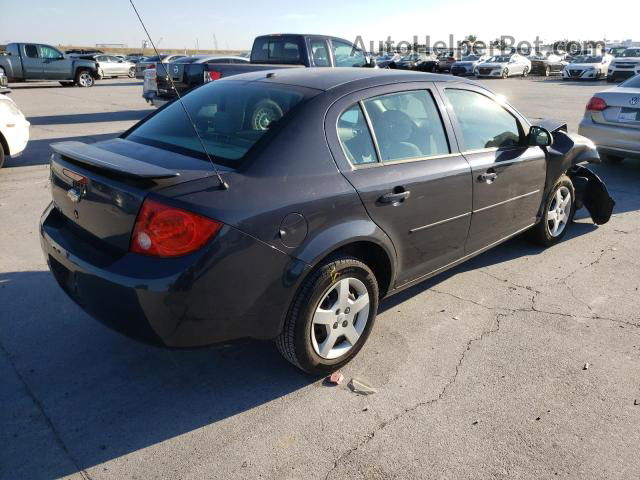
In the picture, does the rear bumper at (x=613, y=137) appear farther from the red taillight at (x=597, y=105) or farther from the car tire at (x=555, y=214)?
the car tire at (x=555, y=214)

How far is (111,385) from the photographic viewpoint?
2.89 meters

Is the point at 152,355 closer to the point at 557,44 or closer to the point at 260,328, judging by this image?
the point at 260,328

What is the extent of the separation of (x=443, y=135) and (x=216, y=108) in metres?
1.51

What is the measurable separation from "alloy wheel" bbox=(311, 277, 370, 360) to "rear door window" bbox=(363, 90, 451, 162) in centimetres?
81

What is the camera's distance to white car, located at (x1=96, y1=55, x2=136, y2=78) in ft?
106

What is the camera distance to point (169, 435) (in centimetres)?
255

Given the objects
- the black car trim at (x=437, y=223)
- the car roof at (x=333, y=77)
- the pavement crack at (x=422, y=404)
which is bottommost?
the pavement crack at (x=422, y=404)

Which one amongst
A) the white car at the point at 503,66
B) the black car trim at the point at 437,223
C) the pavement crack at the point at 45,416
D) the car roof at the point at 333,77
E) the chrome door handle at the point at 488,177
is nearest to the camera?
the pavement crack at the point at 45,416

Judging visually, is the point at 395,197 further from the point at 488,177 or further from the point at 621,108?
the point at 621,108

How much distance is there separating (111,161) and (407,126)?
1.80 meters

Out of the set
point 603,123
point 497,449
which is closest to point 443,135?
point 497,449

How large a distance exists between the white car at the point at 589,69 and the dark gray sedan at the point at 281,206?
3344 cm

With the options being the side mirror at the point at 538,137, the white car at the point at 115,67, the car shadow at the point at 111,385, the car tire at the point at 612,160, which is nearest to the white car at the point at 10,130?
the car shadow at the point at 111,385

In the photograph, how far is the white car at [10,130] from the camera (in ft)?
23.4
